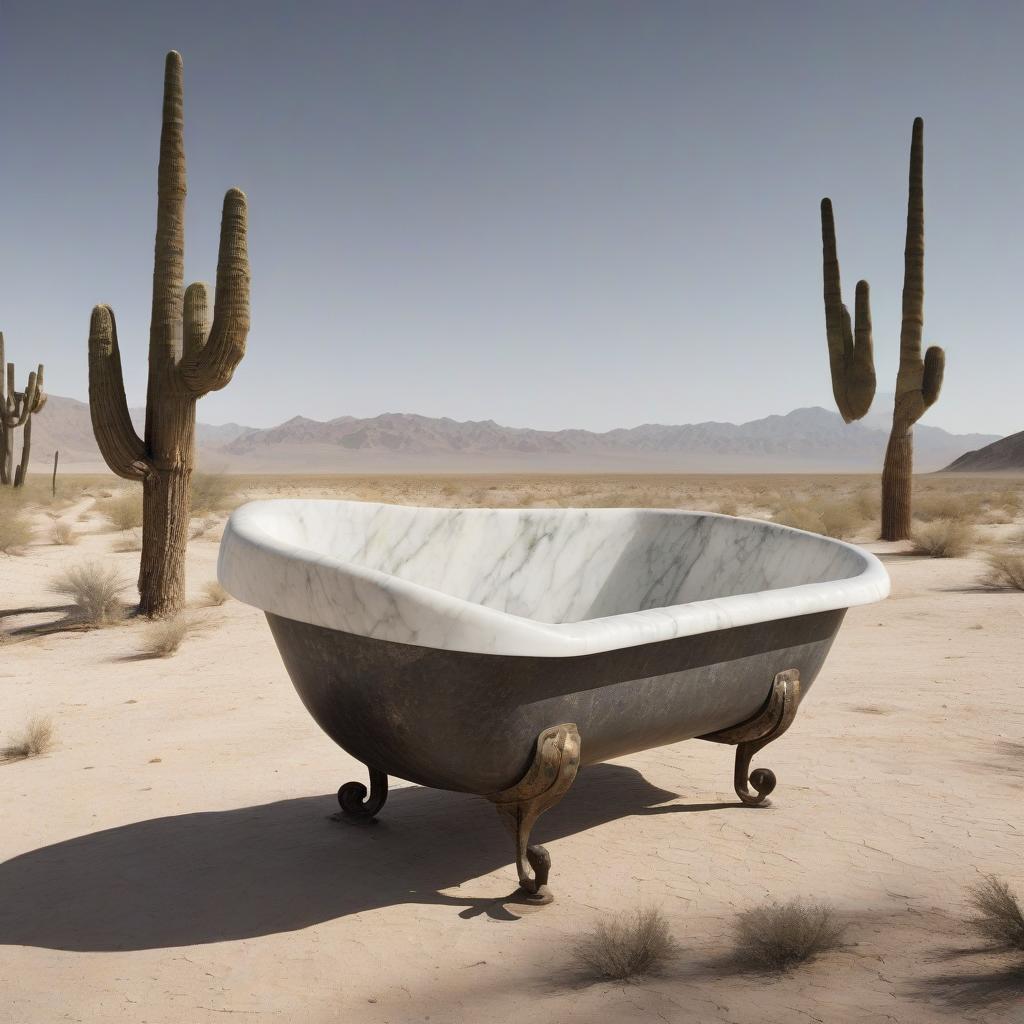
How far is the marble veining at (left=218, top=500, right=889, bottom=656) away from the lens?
2.70 meters

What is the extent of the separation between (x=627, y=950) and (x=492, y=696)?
0.81 meters

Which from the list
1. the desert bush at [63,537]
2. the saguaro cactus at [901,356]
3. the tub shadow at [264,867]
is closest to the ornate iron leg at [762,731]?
the tub shadow at [264,867]

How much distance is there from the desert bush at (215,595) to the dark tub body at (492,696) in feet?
24.6

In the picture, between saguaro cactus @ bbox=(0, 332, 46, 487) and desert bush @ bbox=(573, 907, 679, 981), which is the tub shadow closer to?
desert bush @ bbox=(573, 907, 679, 981)

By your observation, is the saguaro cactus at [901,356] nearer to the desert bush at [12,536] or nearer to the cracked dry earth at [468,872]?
the cracked dry earth at [468,872]

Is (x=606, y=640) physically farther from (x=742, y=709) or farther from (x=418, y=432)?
(x=418, y=432)

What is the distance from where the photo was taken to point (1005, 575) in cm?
1095

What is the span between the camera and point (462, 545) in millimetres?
5047

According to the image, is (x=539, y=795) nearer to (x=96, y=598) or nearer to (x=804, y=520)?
(x=96, y=598)

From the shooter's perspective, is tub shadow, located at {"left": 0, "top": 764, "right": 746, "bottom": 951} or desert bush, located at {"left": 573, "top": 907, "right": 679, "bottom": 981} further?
tub shadow, located at {"left": 0, "top": 764, "right": 746, "bottom": 951}

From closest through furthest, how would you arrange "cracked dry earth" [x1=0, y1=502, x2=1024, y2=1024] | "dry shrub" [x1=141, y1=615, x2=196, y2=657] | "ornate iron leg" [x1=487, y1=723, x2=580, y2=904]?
"cracked dry earth" [x1=0, y1=502, x2=1024, y2=1024] → "ornate iron leg" [x1=487, y1=723, x2=580, y2=904] → "dry shrub" [x1=141, y1=615, x2=196, y2=657]

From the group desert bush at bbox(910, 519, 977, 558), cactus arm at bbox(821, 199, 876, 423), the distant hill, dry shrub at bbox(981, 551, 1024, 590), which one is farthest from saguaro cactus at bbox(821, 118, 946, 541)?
the distant hill

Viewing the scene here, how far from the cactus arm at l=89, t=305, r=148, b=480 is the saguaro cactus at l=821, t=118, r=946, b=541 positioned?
431 inches

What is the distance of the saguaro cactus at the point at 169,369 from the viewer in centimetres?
885
